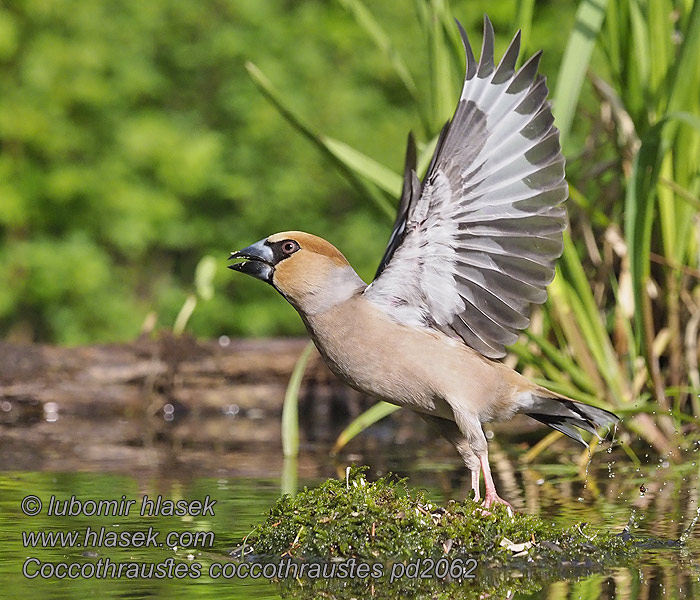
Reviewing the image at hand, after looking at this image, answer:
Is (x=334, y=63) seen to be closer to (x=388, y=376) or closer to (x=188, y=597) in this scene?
(x=388, y=376)

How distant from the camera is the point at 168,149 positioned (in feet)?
46.4

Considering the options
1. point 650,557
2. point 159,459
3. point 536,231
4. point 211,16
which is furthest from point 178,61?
point 650,557

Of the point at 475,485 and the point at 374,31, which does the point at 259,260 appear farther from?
the point at 374,31

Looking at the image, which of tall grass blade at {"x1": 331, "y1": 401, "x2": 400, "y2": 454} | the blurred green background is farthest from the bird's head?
the blurred green background

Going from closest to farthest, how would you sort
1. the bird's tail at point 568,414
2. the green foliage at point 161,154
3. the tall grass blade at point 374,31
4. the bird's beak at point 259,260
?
1. the bird's beak at point 259,260
2. the bird's tail at point 568,414
3. the tall grass blade at point 374,31
4. the green foliage at point 161,154

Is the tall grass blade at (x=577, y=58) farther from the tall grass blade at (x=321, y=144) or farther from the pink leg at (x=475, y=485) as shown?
the pink leg at (x=475, y=485)

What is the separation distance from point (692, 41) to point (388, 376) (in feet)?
A: 8.60

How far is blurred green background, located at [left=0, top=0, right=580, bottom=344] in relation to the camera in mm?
13578

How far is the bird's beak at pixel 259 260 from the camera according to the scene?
451 centimetres

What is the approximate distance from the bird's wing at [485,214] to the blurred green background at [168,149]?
26.9 ft

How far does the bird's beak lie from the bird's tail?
1187 millimetres

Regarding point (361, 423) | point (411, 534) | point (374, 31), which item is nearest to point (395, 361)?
point (411, 534)

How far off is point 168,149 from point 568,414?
1013 cm

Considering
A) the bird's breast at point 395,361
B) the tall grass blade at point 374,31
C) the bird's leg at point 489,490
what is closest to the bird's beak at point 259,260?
the bird's breast at point 395,361
